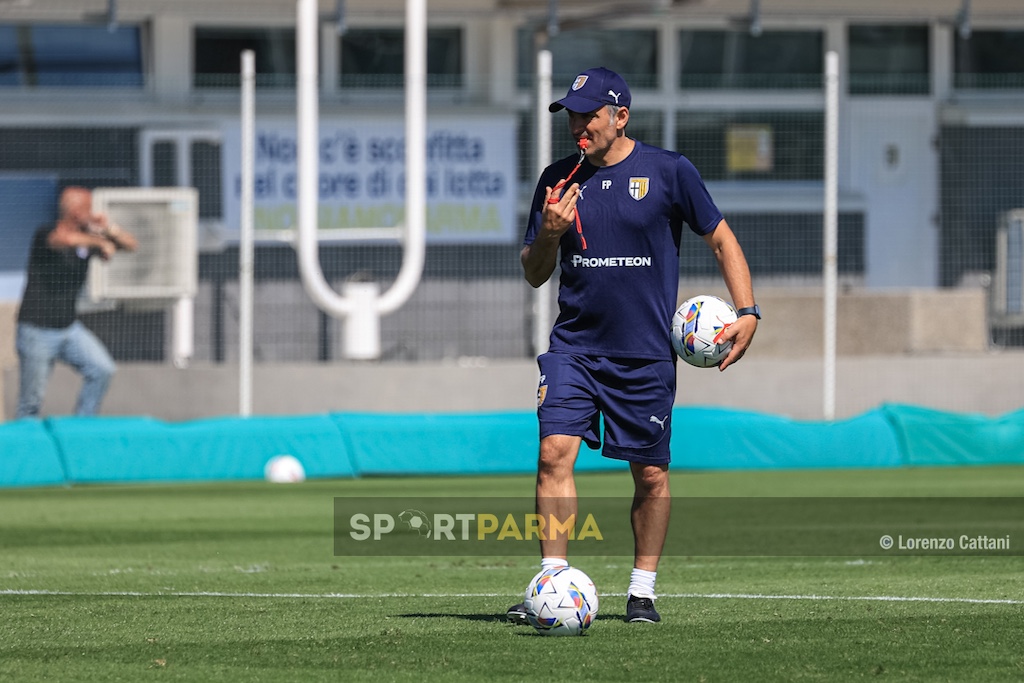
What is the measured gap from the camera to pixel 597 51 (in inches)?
817

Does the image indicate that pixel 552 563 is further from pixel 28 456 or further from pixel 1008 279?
pixel 1008 279

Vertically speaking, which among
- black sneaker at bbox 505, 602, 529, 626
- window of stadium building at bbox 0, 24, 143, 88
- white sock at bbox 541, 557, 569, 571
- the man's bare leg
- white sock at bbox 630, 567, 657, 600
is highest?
window of stadium building at bbox 0, 24, 143, 88

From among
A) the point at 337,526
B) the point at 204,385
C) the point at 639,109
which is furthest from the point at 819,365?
the point at 337,526

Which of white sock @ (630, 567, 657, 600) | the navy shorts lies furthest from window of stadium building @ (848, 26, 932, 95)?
white sock @ (630, 567, 657, 600)

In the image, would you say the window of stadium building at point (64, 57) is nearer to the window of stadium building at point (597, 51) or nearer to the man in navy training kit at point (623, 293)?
the window of stadium building at point (597, 51)

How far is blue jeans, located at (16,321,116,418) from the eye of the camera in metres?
15.8

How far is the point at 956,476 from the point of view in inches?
558

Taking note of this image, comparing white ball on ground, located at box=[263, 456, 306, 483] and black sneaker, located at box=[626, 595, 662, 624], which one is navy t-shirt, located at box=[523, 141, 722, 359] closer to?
black sneaker, located at box=[626, 595, 662, 624]

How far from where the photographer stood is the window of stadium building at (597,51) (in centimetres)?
2064

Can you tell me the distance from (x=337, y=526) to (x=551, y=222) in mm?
5036

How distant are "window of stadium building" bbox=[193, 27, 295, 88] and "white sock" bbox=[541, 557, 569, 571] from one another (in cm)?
1490

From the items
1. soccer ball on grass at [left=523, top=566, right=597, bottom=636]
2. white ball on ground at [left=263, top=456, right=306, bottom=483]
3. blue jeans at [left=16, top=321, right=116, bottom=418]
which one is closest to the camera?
soccer ball on grass at [left=523, top=566, right=597, bottom=636]

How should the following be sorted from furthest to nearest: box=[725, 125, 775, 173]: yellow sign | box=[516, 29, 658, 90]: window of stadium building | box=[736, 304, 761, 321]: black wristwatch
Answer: box=[516, 29, 658, 90]: window of stadium building, box=[725, 125, 775, 173]: yellow sign, box=[736, 304, 761, 321]: black wristwatch

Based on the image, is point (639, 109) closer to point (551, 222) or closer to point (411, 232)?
point (411, 232)
